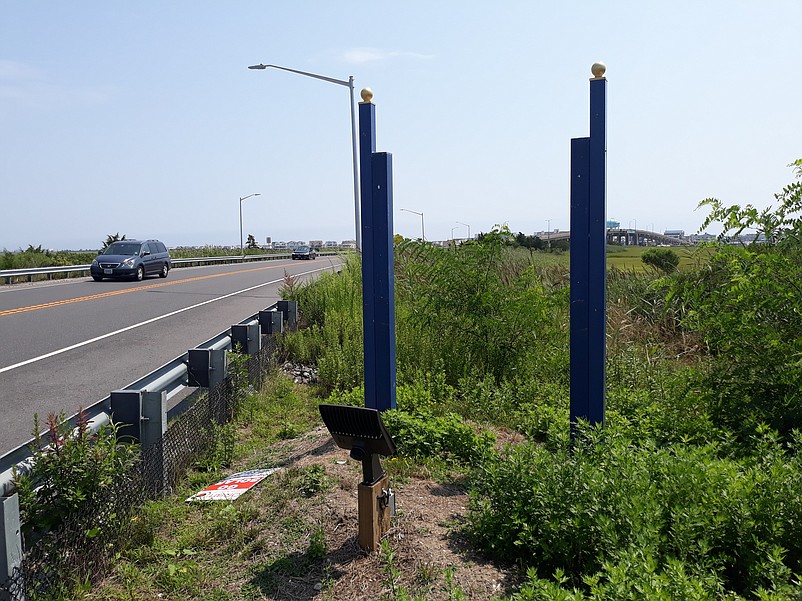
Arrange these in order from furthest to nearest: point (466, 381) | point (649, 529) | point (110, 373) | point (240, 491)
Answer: point (110, 373)
point (466, 381)
point (240, 491)
point (649, 529)

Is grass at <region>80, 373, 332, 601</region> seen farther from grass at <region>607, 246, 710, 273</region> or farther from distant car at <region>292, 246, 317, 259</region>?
distant car at <region>292, 246, 317, 259</region>

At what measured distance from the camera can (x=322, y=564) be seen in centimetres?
387

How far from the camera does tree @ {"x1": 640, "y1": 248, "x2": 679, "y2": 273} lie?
1344cm

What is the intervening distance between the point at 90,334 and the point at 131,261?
13950 mm

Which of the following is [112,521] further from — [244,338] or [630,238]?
[630,238]

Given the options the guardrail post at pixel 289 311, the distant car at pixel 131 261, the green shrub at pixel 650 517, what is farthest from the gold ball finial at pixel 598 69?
the distant car at pixel 131 261

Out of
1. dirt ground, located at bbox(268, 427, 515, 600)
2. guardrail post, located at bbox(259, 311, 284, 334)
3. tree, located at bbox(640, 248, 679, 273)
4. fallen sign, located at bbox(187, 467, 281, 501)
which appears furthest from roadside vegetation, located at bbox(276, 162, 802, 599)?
fallen sign, located at bbox(187, 467, 281, 501)

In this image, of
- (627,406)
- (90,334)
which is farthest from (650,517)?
(90,334)

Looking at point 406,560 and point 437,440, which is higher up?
point 437,440

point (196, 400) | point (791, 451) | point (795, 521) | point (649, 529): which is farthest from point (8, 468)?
point (791, 451)

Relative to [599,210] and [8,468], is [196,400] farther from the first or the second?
[599,210]

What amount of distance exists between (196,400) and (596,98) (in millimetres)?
4044

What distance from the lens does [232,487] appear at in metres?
5.09

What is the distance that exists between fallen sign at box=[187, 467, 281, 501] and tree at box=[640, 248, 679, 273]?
9954 millimetres
